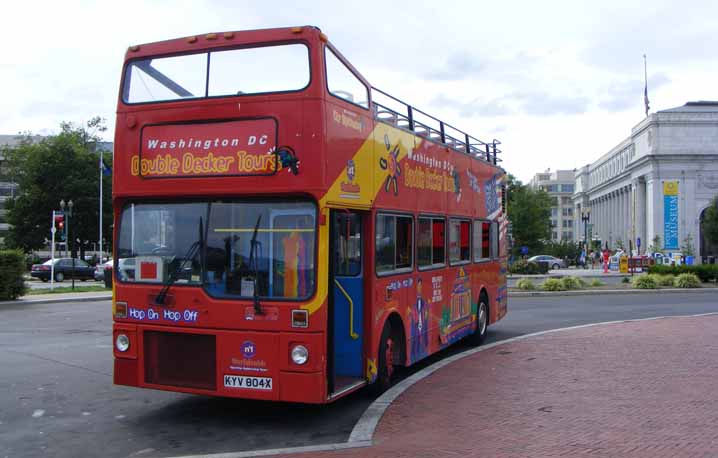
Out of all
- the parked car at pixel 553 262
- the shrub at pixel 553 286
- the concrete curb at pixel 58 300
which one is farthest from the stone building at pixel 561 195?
the concrete curb at pixel 58 300

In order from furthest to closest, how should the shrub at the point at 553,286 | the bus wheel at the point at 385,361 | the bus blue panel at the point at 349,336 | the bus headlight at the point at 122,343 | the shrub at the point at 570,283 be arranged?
the shrub at the point at 570,283 → the shrub at the point at 553,286 → the bus wheel at the point at 385,361 → the bus blue panel at the point at 349,336 → the bus headlight at the point at 122,343

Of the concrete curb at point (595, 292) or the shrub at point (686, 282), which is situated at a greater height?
the shrub at point (686, 282)

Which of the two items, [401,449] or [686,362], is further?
[686,362]

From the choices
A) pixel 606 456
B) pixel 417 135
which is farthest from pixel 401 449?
pixel 417 135

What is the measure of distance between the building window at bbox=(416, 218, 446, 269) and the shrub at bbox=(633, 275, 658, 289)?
67.6 ft

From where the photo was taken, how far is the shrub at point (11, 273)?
25.1m

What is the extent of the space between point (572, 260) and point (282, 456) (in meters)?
86.4

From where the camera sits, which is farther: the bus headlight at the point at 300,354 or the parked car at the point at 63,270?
the parked car at the point at 63,270

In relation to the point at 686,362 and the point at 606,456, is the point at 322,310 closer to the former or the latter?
the point at 606,456

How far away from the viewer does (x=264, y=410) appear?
Answer: 846 cm

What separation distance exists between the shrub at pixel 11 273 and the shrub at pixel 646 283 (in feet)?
77.3

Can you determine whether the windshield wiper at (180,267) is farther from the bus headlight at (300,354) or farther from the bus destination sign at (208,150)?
the bus headlight at (300,354)

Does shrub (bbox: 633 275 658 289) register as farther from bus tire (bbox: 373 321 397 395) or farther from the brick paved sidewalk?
bus tire (bbox: 373 321 397 395)

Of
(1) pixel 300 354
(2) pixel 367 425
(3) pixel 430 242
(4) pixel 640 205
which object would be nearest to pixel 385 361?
(2) pixel 367 425
